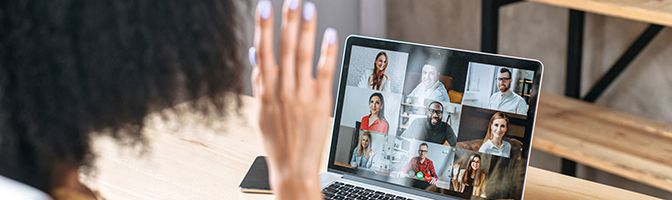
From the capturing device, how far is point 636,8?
1859mm

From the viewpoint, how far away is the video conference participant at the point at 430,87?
3.94 feet

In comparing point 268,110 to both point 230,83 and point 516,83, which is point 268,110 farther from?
point 516,83

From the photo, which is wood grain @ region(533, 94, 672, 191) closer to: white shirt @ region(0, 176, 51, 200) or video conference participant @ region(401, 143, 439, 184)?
video conference participant @ region(401, 143, 439, 184)

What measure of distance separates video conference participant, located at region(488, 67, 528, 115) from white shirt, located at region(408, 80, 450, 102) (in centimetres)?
7

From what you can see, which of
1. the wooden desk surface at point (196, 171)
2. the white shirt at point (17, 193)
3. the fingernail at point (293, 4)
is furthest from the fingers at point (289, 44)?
the wooden desk surface at point (196, 171)

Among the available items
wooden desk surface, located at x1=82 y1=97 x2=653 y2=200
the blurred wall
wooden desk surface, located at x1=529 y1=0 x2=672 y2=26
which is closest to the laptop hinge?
wooden desk surface, located at x1=82 y1=97 x2=653 y2=200

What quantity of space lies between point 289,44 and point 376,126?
1.80 feet

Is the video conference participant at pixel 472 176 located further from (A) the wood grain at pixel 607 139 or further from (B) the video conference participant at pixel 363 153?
(A) the wood grain at pixel 607 139

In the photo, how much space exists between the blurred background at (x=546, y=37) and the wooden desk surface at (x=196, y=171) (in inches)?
31.7

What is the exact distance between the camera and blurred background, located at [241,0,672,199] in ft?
7.86

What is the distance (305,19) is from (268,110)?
0.28 ft

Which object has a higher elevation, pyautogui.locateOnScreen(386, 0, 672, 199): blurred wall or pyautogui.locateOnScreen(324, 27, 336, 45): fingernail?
pyautogui.locateOnScreen(386, 0, 672, 199): blurred wall

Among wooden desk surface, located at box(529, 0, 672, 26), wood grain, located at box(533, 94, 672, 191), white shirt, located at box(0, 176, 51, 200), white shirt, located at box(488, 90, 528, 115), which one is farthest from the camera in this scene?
wood grain, located at box(533, 94, 672, 191)

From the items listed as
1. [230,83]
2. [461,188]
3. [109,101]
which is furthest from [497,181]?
[109,101]
